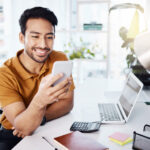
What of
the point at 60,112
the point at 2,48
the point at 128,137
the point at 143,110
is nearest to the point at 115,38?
the point at 2,48

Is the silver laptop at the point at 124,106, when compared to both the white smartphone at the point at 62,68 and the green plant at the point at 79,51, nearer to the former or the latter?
the white smartphone at the point at 62,68

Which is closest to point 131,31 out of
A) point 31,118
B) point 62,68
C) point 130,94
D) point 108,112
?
point 130,94

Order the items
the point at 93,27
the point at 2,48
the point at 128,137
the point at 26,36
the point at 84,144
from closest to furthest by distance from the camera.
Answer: the point at 84,144
the point at 128,137
the point at 26,36
the point at 93,27
the point at 2,48

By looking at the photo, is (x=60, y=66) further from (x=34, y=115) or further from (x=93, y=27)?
(x=93, y=27)

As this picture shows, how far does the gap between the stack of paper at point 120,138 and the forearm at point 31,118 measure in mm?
353

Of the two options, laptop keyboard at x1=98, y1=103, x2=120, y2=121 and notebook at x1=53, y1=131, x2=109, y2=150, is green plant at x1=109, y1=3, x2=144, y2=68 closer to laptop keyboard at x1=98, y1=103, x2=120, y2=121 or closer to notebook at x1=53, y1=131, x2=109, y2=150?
laptop keyboard at x1=98, y1=103, x2=120, y2=121

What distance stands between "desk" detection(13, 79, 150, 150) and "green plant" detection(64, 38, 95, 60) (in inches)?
59.6

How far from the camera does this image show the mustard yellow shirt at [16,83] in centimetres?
120

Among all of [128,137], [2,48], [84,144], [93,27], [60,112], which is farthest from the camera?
[2,48]

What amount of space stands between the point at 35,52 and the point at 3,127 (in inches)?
19.8

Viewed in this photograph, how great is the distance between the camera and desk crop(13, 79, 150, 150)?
3.17 ft

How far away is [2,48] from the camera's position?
3.65 m

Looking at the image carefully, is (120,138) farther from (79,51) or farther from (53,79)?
(79,51)

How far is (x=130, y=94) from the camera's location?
135 centimetres
